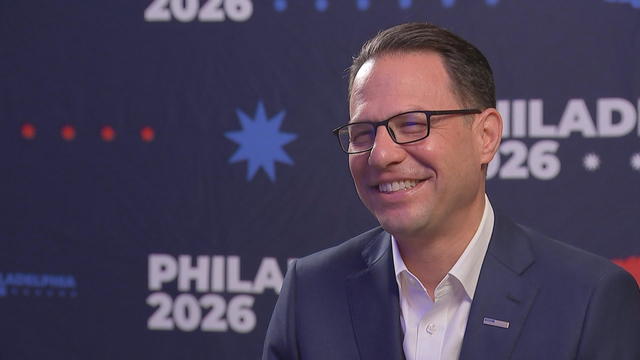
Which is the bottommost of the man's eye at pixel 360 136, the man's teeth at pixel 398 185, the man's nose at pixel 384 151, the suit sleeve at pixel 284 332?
the suit sleeve at pixel 284 332

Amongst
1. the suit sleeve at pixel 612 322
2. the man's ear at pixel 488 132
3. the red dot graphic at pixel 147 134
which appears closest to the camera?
the suit sleeve at pixel 612 322

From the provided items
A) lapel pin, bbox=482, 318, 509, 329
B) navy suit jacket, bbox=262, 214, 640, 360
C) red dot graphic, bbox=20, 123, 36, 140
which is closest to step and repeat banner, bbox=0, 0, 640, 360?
red dot graphic, bbox=20, 123, 36, 140

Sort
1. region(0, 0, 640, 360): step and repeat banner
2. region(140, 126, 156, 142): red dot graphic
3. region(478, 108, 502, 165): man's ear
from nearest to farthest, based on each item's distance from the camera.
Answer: region(478, 108, 502, 165): man's ear
region(0, 0, 640, 360): step and repeat banner
region(140, 126, 156, 142): red dot graphic

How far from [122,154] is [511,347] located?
1.29 metres

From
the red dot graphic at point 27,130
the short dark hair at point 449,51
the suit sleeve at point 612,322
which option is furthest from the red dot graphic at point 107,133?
the suit sleeve at point 612,322

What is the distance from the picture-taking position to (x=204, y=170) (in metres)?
1.99

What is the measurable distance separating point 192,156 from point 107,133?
0.83ft

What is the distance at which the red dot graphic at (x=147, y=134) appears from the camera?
6.63 ft

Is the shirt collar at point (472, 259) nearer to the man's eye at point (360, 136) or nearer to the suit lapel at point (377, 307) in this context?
the suit lapel at point (377, 307)

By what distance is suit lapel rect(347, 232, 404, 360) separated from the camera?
1.17m

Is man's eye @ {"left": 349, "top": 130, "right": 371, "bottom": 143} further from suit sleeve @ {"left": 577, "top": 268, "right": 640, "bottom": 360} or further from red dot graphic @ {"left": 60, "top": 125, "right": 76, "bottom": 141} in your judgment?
red dot graphic @ {"left": 60, "top": 125, "right": 76, "bottom": 141}

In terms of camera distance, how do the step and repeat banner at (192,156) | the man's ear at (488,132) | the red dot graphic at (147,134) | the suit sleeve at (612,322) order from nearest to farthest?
the suit sleeve at (612,322) → the man's ear at (488,132) → the step and repeat banner at (192,156) → the red dot graphic at (147,134)

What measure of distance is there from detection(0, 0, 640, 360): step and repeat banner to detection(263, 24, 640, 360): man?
0.67m

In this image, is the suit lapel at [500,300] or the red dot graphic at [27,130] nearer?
the suit lapel at [500,300]
